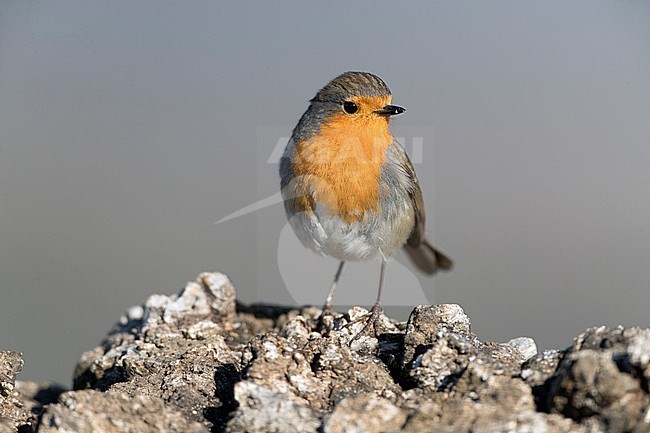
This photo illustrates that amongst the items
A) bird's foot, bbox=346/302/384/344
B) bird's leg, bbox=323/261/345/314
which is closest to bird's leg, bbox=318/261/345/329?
bird's leg, bbox=323/261/345/314

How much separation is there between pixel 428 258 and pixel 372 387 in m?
3.39

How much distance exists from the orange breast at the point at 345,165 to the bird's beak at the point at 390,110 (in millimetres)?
46

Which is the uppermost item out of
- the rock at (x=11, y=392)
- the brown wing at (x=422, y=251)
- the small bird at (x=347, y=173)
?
the small bird at (x=347, y=173)

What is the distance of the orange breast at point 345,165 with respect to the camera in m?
3.91

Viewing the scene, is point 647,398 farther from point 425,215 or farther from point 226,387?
point 425,215

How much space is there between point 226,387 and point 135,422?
590 mm

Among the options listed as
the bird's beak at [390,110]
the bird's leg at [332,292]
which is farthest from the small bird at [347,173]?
the bird's leg at [332,292]

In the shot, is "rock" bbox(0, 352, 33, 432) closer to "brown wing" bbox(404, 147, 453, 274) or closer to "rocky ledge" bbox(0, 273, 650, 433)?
"rocky ledge" bbox(0, 273, 650, 433)

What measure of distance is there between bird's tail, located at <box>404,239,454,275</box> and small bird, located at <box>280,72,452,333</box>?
4.19ft

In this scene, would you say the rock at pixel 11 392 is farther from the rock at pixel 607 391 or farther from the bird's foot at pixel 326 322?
the rock at pixel 607 391

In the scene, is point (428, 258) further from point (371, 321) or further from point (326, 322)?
point (371, 321)

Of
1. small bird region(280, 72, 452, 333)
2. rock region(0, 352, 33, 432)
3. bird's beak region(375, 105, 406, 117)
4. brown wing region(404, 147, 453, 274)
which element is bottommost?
rock region(0, 352, 33, 432)

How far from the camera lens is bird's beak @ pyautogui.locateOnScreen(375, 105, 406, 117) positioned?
12.8ft

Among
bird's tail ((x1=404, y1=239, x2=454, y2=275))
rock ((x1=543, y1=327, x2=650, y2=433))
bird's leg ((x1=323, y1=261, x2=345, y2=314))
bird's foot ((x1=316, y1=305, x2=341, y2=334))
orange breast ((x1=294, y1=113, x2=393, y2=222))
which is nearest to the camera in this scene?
rock ((x1=543, y1=327, x2=650, y2=433))
